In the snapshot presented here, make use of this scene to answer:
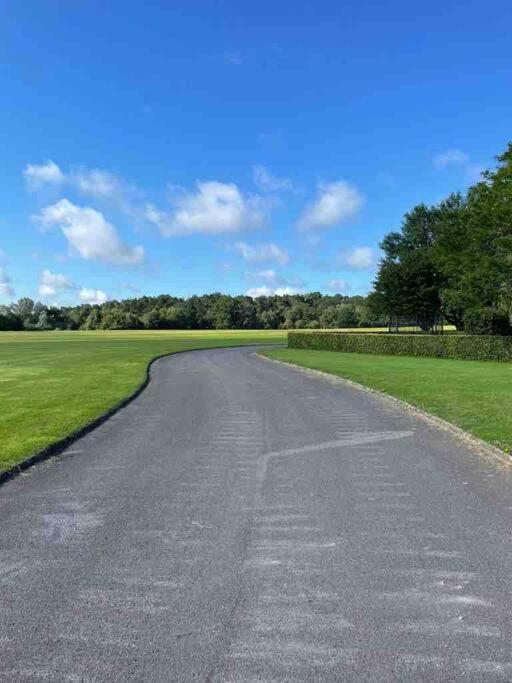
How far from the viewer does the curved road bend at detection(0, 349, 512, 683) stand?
344cm

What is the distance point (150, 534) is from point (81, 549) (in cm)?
68

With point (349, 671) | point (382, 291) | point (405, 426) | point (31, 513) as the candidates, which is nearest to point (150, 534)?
point (31, 513)

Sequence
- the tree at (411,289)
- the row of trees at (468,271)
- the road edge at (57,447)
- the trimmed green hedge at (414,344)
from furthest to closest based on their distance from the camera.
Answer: the tree at (411,289)
the row of trees at (468,271)
the trimmed green hedge at (414,344)
the road edge at (57,447)

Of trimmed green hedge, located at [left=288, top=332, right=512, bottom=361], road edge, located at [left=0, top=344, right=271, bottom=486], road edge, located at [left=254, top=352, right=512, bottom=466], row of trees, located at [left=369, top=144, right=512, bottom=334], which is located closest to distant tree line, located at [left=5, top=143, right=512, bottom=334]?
row of trees, located at [left=369, top=144, right=512, bottom=334]

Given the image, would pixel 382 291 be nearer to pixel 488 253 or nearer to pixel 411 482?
pixel 488 253

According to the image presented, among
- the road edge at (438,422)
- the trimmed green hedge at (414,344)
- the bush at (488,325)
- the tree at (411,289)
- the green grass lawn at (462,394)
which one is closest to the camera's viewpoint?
the road edge at (438,422)

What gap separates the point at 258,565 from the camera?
479 centimetres

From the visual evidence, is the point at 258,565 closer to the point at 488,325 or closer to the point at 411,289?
the point at 488,325

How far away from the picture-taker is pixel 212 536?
18.0ft

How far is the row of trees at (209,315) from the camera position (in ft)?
407

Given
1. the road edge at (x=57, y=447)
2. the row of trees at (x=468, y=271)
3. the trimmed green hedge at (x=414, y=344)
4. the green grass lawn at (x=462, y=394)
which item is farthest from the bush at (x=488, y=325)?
the road edge at (x=57, y=447)

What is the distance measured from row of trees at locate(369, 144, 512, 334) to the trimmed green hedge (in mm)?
6311

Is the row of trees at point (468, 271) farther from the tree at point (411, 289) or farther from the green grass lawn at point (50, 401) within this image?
the green grass lawn at point (50, 401)

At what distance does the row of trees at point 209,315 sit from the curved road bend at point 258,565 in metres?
110
